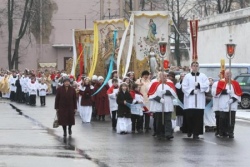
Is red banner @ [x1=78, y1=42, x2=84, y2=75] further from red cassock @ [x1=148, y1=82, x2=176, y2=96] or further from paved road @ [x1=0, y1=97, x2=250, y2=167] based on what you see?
red cassock @ [x1=148, y1=82, x2=176, y2=96]

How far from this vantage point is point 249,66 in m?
36.2

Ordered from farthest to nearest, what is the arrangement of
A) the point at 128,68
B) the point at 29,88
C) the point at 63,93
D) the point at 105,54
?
the point at 29,88
the point at 105,54
the point at 128,68
the point at 63,93

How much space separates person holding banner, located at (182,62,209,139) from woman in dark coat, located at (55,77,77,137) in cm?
289

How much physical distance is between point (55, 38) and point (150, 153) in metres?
55.3

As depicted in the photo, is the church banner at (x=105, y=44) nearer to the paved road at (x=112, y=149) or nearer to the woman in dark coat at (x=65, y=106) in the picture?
the paved road at (x=112, y=149)

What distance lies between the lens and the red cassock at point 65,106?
1984 cm

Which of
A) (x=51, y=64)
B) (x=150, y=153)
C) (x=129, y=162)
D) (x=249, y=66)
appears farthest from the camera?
(x=51, y=64)

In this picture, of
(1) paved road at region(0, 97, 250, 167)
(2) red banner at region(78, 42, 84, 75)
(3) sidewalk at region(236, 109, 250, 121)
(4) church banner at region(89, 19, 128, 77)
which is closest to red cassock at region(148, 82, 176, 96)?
(1) paved road at region(0, 97, 250, 167)

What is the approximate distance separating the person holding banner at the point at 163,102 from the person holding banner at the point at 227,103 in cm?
130

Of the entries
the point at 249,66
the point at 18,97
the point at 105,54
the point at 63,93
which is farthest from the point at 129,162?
the point at 18,97

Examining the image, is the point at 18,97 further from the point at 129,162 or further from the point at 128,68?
the point at 129,162

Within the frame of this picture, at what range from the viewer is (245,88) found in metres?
32.7

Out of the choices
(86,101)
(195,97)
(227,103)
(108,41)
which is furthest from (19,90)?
(195,97)

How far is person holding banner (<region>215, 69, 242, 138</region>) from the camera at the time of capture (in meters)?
19.6
